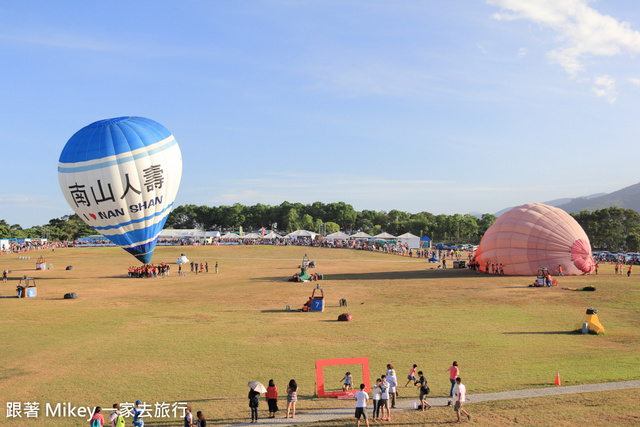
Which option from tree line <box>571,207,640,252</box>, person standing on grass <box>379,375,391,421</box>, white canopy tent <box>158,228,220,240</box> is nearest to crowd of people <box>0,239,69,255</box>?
white canopy tent <box>158,228,220,240</box>

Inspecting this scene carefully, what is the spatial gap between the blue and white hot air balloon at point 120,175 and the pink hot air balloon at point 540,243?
114ft

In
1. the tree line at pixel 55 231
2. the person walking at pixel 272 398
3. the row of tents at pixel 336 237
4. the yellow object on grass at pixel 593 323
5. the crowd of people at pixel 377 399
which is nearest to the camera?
the crowd of people at pixel 377 399

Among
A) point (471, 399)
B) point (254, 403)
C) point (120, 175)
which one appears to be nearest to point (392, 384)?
point (471, 399)

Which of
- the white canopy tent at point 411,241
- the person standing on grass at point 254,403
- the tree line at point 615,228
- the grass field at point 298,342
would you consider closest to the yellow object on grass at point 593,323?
the grass field at point 298,342

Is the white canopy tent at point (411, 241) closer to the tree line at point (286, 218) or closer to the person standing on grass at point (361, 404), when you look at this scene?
the tree line at point (286, 218)

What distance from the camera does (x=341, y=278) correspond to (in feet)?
167

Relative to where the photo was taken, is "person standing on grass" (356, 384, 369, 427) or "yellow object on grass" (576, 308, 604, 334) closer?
"person standing on grass" (356, 384, 369, 427)

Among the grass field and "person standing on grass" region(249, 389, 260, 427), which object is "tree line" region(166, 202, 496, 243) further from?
"person standing on grass" region(249, 389, 260, 427)

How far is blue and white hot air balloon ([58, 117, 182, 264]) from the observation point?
43000mm

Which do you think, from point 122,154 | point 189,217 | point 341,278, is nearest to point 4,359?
point 122,154

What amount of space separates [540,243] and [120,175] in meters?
40.0

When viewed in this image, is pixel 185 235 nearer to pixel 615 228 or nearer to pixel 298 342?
pixel 615 228

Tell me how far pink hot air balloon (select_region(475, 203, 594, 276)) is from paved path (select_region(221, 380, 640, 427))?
3236cm

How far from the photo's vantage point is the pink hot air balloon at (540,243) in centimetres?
4622
